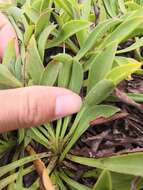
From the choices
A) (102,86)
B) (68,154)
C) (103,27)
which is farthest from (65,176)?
(103,27)

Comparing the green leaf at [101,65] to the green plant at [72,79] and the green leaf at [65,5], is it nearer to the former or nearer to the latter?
the green plant at [72,79]

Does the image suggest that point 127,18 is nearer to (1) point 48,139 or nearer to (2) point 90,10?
(2) point 90,10

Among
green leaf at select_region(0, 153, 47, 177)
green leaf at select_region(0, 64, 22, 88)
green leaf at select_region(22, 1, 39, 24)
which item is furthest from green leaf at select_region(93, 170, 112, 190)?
green leaf at select_region(22, 1, 39, 24)

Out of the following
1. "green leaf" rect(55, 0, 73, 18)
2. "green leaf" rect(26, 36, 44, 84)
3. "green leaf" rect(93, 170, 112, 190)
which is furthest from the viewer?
"green leaf" rect(55, 0, 73, 18)

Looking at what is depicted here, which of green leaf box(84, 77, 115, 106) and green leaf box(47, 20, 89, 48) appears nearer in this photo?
green leaf box(84, 77, 115, 106)

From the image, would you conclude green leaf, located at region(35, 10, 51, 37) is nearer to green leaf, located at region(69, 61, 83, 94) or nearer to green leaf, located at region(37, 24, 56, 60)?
green leaf, located at region(37, 24, 56, 60)

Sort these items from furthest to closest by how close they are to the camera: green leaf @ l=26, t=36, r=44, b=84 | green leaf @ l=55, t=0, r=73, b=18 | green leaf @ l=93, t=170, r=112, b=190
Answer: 1. green leaf @ l=55, t=0, r=73, b=18
2. green leaf @ l=26, t=36, r=44, b=84
3. green leaf @ l=93, t=170, r=112, b=190

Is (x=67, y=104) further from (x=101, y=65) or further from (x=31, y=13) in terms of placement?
(x=31, y=13)

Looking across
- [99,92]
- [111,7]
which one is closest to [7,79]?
[99,92]
